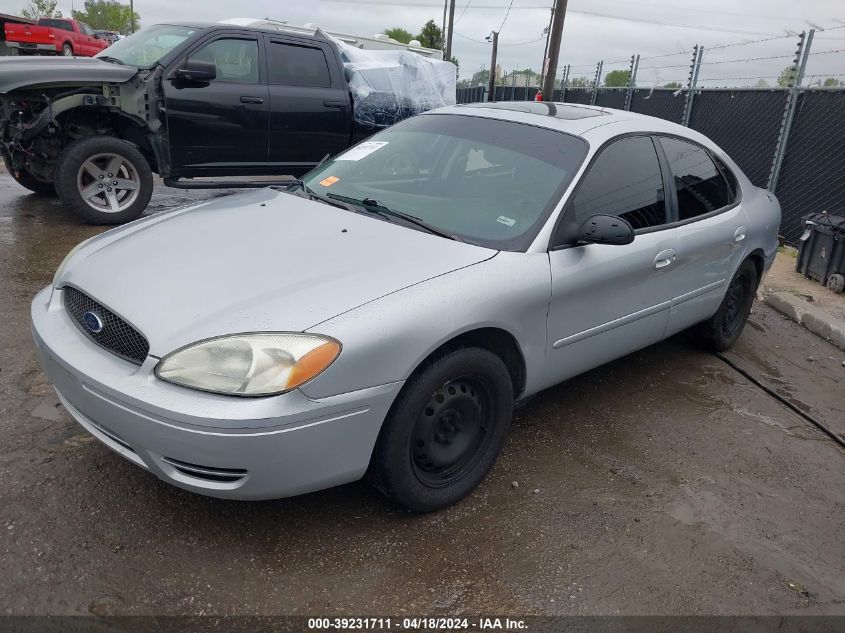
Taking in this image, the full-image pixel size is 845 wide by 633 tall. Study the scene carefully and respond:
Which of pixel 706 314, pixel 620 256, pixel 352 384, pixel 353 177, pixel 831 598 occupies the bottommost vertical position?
pixel 831 598

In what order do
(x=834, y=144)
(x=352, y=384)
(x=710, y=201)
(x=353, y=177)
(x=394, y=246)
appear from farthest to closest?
1. (x=834, y=144)
2. (x=710, y=201)
3. (x=353, y=177)
4. (x=394, y=246)
5. (x=352, y=384)

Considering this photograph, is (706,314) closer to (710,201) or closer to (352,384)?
(710,201)

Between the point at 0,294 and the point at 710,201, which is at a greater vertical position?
the point at 710,201

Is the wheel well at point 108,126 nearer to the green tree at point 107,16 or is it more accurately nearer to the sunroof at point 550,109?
the sunroof at point 550,109

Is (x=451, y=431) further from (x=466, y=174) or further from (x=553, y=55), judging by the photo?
(x=553, y=55)

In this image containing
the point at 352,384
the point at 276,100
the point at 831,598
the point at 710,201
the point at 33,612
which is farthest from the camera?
the point at 276,100

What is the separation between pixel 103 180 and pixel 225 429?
214 inches

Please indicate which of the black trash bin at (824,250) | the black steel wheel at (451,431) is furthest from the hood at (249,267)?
the black trash bin at (824,250)

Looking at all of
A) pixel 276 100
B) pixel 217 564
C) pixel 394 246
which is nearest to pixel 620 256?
Result: pixel 394 246

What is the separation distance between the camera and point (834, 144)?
7.72 meters

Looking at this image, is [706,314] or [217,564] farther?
[706,314]

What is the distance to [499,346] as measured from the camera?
292cm

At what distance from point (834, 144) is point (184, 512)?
26.6ft

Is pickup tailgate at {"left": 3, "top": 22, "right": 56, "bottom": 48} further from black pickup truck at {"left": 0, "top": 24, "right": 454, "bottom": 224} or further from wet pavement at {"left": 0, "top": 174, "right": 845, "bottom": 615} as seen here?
wet pavement at {"left": 0, "top": 174, "right": 845, "bottom": 615}
